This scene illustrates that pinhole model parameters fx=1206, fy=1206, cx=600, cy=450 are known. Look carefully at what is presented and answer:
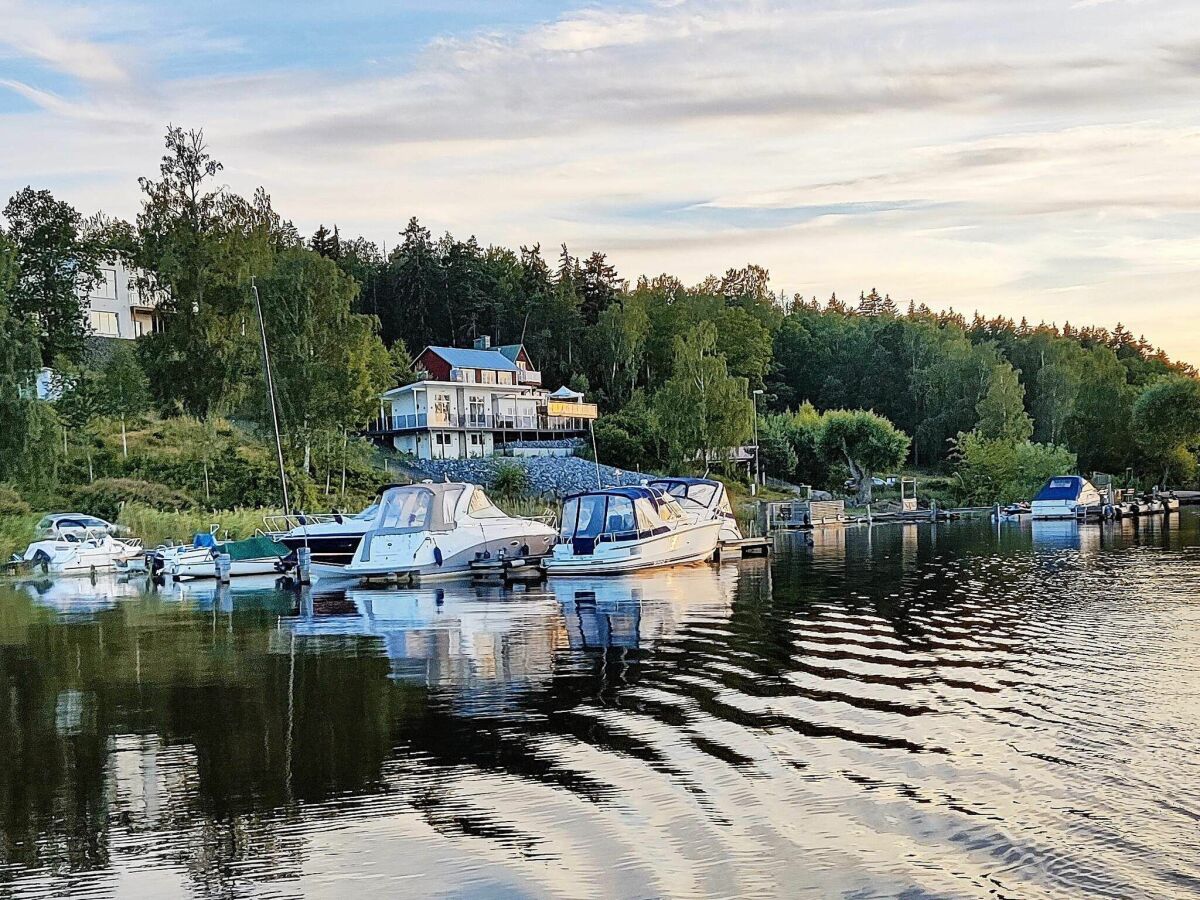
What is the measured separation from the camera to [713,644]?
20.0 meters

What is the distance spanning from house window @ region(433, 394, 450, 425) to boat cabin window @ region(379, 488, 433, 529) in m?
45.1

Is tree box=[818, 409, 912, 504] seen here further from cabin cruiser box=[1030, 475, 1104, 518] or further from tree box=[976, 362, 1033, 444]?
tree box=[976, 362, 1033, 444]

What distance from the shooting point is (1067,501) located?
69812 millimetres

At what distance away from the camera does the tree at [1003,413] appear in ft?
321

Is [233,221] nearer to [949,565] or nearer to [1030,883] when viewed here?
[949,565]

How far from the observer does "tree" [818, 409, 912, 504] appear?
82938mm

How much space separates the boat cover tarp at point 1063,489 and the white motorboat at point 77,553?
50998mm

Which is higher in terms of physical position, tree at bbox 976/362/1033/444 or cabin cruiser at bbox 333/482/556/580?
tree at bbox 976/362/1033/444

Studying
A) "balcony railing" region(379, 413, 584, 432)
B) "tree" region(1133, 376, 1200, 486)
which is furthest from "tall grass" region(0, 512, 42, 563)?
"tree" region(1133, 376, 1200, 486)

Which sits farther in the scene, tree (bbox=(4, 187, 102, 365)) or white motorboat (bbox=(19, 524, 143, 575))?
tree (bbox=(4, 187, 102, 365))

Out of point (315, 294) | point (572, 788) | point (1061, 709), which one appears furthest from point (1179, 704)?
point (315, 294)

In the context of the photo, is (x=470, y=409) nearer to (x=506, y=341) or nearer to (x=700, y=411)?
(x=700, y=411)

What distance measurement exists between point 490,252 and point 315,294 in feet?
218

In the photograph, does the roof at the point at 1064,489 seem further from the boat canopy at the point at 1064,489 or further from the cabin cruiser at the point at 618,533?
the cabin cruiser at the point at 618,533
